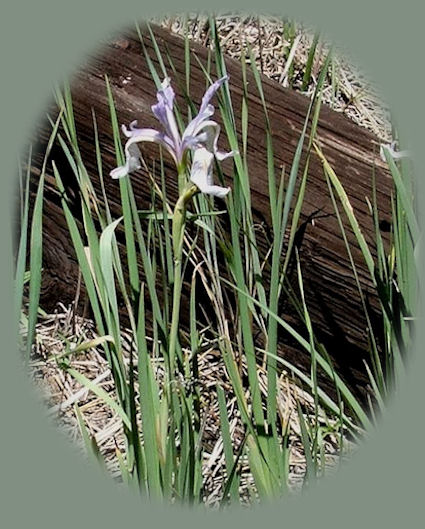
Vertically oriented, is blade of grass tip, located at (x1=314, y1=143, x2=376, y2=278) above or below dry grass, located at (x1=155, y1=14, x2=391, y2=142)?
below

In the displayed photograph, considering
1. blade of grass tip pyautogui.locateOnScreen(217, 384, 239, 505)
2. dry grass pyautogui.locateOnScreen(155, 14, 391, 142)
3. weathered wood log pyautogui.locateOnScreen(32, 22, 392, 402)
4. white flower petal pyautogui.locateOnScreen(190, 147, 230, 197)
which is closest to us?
white flower petal pyautogui.locateOnScreen(190, 147, 230, 197)

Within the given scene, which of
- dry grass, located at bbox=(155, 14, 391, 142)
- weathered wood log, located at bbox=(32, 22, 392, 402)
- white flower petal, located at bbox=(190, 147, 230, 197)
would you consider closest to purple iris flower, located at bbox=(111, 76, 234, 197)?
white flower petal, located at bbox=(190, 147, 230, 197)

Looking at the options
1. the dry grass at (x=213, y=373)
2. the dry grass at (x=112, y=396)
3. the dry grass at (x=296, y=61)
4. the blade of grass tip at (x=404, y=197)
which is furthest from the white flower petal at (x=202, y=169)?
the dry grass at (x=296, y=61)

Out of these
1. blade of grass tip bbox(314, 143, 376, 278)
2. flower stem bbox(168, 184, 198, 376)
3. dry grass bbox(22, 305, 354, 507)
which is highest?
blade of grass tip bbox(314, 143, 376, 278)

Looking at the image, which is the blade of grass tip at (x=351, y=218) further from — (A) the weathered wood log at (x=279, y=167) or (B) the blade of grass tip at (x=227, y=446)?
(B) the blade of grass tip at (x=227, y=446)

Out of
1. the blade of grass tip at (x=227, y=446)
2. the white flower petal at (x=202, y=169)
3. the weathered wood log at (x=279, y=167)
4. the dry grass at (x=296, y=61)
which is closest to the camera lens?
the white flower petal at (x=202, y=169)

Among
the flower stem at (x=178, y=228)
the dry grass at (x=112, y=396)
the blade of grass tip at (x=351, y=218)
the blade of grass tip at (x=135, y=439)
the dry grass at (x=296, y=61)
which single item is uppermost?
the dry grass at (x=296, y=61)

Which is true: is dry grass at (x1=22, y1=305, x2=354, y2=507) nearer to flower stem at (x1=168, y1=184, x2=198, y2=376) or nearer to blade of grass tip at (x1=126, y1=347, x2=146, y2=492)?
blade of grass tip at (x1=126, y1=347, x2=146, y2=492)
